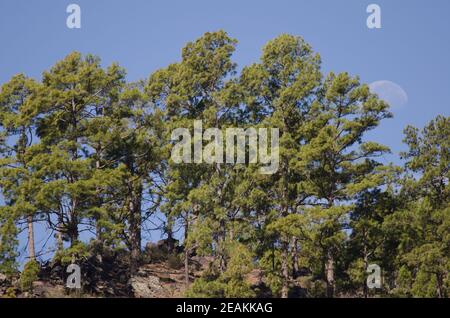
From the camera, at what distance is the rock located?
1938 inches

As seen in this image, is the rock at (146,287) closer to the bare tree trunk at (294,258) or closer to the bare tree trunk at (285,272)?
the bare tree trunk at (285,272)

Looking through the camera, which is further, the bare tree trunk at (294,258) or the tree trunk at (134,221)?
the bare tree trunk at (294,258)

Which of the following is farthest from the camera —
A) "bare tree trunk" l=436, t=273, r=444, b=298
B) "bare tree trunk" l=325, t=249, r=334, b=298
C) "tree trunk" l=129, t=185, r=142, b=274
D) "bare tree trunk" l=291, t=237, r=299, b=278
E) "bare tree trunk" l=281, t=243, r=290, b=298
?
"bare tree trunk" l=291, t=237, r=299, b=278

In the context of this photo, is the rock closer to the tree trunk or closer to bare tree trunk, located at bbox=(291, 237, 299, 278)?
the tree trunk

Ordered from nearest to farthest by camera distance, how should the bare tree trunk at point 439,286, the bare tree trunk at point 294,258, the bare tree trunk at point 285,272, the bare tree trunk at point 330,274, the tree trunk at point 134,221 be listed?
the bare tree trunk at point 439,286, the bare tree trunk at point 330,274, the bare tree trunk at point 285,272, the tree trunk at point 134,221, the bare tree trunk at point 294,258

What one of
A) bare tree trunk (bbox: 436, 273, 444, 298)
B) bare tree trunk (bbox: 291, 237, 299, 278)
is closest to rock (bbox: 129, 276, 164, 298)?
bare tree trunk (bbox: 291, 237, 299, 278)

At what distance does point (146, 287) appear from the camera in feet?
164

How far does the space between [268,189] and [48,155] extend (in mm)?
11240

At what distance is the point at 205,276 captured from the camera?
154 feet

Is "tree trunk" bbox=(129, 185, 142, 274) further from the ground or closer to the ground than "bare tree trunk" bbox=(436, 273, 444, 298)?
further from the ground

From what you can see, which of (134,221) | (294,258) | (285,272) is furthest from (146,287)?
(294,258)

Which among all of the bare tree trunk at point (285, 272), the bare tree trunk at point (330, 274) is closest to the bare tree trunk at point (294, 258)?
the bare tree trunk at point (285, 272)

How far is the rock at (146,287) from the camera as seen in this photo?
1938 inches
